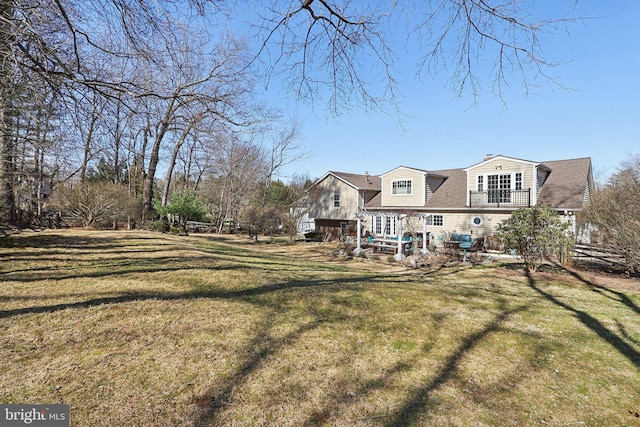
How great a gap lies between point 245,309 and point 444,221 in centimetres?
1758

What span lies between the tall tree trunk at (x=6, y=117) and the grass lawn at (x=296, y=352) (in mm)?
3133

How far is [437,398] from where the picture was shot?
3.26 meters

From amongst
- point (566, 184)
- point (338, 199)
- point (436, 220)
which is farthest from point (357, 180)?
point (566, 184)

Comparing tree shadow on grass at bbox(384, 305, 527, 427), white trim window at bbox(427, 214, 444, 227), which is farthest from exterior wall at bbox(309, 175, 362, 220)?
tree shadow on grass at bbox(384, 305, 527, 427)

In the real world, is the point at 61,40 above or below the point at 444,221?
above

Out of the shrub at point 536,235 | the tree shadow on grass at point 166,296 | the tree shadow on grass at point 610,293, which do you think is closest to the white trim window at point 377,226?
the shrub at point 536,235

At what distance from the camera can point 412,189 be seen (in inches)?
875

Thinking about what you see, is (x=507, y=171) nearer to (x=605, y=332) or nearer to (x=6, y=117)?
(x=605, y=332)

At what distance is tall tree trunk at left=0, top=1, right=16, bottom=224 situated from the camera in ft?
13.4

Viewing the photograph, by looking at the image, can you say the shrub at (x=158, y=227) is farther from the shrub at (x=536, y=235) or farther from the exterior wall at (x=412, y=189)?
the shrub at (x=536, y=235)

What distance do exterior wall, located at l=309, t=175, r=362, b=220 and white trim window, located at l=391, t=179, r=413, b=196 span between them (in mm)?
3110

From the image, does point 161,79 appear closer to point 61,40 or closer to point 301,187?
point 61,40

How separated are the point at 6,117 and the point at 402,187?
20184mm

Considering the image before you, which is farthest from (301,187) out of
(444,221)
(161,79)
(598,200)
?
(161,79)
